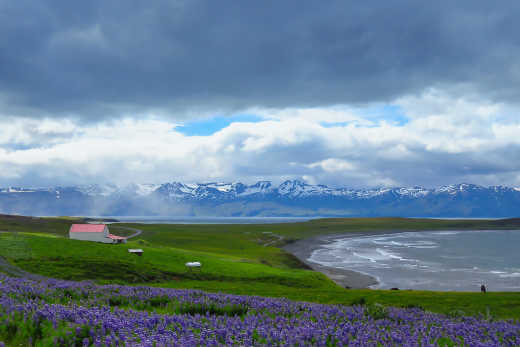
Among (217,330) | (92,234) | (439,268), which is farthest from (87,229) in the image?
(217,330)

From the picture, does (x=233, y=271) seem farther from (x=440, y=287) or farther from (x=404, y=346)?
(x=404, y=346)

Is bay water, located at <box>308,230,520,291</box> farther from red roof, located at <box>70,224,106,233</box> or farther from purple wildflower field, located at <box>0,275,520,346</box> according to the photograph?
purple wildflower field, located at <box>0,275,520,346</box>

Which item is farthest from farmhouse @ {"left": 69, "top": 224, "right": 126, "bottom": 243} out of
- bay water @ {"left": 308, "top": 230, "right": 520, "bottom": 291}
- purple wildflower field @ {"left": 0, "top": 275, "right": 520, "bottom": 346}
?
purple wildflower field @ {"left": 0, "top": 275, "right": 520, "bottom": 346}

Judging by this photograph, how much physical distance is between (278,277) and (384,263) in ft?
177

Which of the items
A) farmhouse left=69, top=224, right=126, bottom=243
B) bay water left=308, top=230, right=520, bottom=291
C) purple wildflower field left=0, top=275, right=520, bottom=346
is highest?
purple wildflower field left=0, top=275, right=520, bottom=346

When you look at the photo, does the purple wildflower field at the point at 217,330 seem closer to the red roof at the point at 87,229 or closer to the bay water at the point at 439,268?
the bay water at the point at 439,268

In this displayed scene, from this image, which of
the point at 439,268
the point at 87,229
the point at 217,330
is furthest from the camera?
the point at 87,229

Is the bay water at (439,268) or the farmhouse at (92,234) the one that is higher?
the farmhouse at (92,234)

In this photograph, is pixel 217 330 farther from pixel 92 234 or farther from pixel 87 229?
pixel 87 229

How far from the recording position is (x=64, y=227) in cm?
16912

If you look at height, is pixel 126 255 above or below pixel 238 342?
below

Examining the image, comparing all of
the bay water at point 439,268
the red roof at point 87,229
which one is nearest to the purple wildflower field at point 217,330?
the bay water at point 439,268

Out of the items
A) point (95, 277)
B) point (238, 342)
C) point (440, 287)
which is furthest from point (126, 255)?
point (238, 342)

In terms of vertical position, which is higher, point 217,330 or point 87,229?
point 217,330
